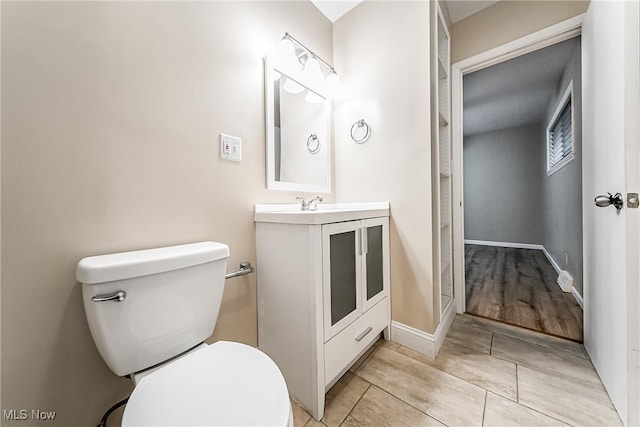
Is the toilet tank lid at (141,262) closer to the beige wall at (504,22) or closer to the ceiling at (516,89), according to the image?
the beige wall at (504,22)

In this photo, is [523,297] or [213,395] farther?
[523,297]

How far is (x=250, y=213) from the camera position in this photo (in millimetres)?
1282

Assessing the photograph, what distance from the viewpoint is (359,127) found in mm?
1714

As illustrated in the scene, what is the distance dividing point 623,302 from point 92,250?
2008mm

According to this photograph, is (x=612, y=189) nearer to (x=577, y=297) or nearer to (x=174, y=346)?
(x=577, y=297)

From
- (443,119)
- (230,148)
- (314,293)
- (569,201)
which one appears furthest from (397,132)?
(569,201)

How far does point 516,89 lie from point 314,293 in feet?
12.9

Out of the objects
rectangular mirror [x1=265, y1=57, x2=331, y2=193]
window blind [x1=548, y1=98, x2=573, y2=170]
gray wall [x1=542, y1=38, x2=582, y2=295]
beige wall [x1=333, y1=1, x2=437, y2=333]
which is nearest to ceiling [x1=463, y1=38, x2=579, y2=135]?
gray wall [x1=542, y1=38, x2=582, y2=295]

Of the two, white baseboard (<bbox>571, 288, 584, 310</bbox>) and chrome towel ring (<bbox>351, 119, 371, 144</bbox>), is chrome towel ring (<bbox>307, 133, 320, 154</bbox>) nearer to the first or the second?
chrome towel ring (<bbox>351, 119, 371, 144</bbox>)

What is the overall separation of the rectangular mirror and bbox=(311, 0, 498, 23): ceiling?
626 mm

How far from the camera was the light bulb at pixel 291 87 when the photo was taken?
1.48m

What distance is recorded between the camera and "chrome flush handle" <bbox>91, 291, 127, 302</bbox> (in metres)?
0.69

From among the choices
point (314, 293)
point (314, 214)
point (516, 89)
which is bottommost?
point (314, 293)

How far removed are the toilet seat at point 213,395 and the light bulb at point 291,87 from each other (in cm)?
144
